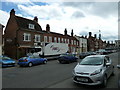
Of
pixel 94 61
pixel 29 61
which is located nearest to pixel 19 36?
pixel 29 61

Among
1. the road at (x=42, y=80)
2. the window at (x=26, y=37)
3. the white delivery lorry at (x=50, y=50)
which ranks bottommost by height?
the road at (x=42, y=80)

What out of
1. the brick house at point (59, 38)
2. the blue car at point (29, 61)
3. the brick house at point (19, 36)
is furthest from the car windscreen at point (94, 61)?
the brick house at point (59, 38)

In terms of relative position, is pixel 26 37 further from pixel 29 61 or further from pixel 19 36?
pixel 29 61

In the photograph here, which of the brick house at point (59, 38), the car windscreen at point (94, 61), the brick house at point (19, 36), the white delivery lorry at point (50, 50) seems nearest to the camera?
the car windscreen at point (94, 61)

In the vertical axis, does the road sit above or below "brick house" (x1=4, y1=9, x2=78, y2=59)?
below

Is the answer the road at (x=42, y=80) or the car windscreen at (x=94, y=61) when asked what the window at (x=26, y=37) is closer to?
the road at (x=42, y=80)

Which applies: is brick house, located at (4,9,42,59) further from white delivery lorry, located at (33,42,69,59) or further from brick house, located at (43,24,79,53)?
white delivery lorry, located at (33,42,69,59)

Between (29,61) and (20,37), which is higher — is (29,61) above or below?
below

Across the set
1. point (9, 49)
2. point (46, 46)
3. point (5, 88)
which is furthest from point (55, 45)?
point (5, 88)

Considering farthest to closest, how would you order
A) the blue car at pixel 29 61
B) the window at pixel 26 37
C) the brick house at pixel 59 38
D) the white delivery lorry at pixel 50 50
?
1. the brick house at pixel 59 38
2. the window at pixel 26 37
3. the white delivery lorry at pixel 50 50
4. the blue car at pixel 29 61

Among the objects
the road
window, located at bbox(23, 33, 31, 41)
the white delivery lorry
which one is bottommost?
the road

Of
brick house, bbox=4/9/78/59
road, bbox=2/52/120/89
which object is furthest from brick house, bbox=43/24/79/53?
road, bbox=2/52/120/89

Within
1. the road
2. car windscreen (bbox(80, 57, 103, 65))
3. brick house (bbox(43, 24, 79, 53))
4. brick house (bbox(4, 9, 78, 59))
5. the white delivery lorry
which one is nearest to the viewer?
the road

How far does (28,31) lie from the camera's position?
27.6 metres
